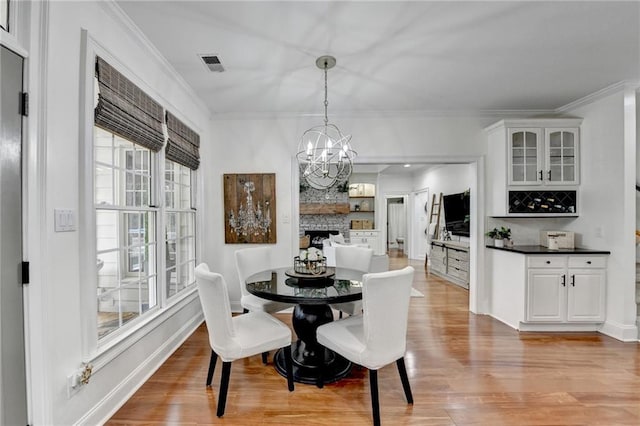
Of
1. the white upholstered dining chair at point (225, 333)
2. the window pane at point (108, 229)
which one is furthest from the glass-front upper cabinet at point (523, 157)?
the window pane at point (108, 229)

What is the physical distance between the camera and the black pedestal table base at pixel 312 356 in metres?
2.44

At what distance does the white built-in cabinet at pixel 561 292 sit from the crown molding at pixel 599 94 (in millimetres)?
1795

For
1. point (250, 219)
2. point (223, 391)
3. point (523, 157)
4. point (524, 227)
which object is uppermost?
point (523, 157)

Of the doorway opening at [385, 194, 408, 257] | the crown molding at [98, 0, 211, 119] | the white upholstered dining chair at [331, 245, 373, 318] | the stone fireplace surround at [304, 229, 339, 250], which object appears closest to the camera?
the crown molding at [98, 0, 211, 119]

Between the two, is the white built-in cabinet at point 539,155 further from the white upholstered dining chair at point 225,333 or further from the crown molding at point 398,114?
the white upholstered dining chair at point 225,333

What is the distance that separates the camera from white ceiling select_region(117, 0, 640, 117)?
201cm

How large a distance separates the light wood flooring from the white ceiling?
8.88ft

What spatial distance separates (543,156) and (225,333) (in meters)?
4.08

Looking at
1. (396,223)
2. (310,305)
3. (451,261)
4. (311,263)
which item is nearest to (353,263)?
(311,263)

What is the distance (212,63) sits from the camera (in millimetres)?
2678

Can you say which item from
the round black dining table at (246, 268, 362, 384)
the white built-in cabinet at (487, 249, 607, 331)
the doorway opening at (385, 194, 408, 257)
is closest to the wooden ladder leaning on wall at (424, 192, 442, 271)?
the doorway opening at (385, 194, 408, 257)

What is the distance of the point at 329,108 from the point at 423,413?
10.8 ft

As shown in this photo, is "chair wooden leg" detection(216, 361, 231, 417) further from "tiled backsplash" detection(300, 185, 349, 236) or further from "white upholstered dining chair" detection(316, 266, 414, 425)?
"tiled backsplash" detection(300, 185, 349, 236)

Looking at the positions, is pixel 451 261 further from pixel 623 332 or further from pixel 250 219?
pixel 250 219
